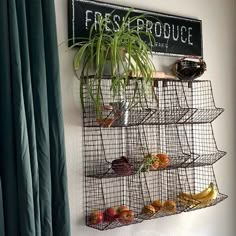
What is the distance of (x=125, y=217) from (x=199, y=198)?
19.4 inches

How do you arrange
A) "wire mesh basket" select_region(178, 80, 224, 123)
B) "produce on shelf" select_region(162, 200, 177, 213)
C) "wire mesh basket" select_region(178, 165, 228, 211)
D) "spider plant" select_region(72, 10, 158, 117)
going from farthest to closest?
"wire mesh basket" select_region(178, 80, 224, 123) → "wire mesh basket" select_region(178, 165, 228, 211) → "produce on shelf" select_region(162, 200, 177, 213) → "spider plant" select_region(72, 10, 158, 117)

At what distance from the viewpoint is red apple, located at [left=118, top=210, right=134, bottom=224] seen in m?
1.87

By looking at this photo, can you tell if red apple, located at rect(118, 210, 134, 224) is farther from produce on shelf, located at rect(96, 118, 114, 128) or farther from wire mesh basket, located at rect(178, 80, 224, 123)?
wire mesh basket, located at rect(178, 80, 224, 123)

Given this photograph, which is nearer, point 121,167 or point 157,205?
point 121,167

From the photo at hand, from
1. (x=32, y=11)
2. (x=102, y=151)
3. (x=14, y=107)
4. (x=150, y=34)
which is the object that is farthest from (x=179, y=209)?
(x=32, y=11)

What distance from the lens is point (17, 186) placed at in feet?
5.04

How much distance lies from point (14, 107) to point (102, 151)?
57 cm

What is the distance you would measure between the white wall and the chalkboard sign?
5 centimetres

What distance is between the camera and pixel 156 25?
7.09 ft

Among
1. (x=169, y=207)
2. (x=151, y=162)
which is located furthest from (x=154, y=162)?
(x=169, y=207)

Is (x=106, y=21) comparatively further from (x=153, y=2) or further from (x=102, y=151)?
(x=102, y=151)

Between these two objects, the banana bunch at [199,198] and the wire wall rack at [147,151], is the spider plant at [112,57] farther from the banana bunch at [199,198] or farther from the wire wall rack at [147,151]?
the banana bunch at [199,198]

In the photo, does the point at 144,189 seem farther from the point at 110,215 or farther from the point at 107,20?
the point at 107,20

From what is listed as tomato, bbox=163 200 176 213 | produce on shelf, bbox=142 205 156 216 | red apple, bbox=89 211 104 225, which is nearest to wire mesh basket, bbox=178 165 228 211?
tomato, bbox=163 200 176 213
